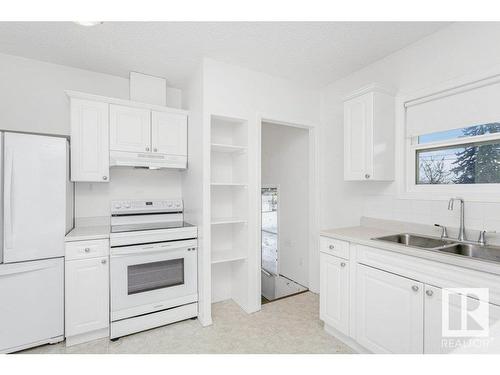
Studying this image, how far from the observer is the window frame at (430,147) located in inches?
71.9

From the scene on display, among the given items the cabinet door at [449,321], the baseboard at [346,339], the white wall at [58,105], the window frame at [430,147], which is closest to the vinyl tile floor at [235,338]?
the baseboard at [346,339]

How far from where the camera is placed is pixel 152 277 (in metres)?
2.36

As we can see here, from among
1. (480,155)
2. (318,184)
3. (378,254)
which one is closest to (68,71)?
(318,184)

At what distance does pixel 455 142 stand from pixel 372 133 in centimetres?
63

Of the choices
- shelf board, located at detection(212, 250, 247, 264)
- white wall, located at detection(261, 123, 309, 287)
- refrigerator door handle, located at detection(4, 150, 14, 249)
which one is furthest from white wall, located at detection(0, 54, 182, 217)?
white wall, located at detection(261, 123, 309, 287)

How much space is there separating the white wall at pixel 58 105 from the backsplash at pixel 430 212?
247 cm

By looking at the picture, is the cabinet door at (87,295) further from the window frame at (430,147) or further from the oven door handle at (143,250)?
the window frame at (430,147)

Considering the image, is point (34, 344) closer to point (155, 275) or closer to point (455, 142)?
point (155, 275)

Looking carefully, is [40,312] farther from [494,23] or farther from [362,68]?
[494,23]

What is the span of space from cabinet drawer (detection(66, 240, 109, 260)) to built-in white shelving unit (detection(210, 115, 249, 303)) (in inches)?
41.6

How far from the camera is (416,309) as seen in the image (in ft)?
5.13

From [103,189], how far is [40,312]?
4.05 feet

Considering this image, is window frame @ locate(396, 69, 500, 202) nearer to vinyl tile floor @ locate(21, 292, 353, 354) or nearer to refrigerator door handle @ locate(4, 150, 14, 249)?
vinyl tile floor @ locate(21, 292, 353, 354)

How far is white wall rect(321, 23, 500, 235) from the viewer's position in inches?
72.0
